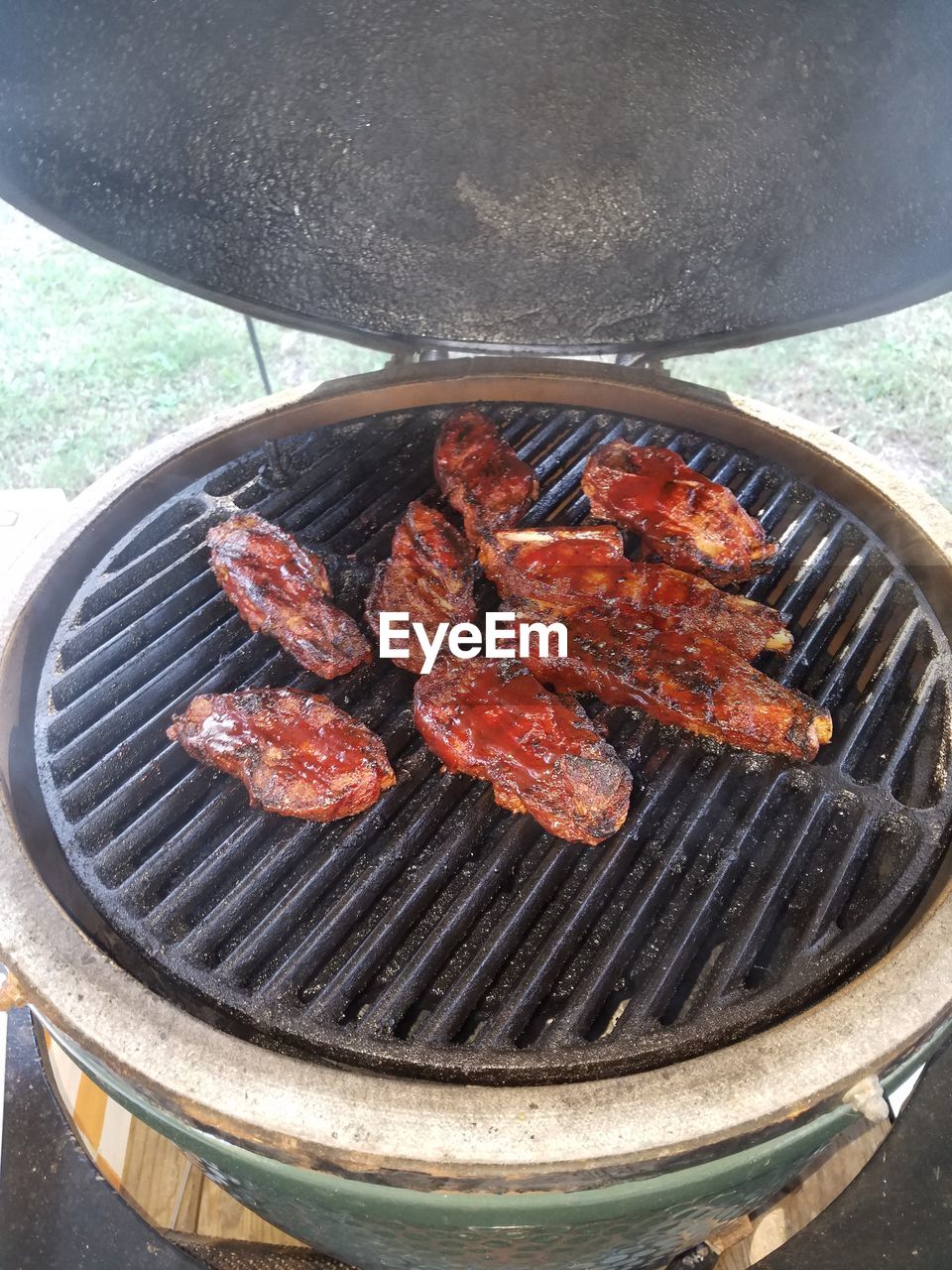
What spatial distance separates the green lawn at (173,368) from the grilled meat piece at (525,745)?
15.6ft

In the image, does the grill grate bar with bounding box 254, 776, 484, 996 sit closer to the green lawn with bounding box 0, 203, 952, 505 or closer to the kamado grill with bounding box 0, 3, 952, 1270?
the kamado grill with bounding box 0, 3, 952, 1270

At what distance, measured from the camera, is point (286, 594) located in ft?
8.22

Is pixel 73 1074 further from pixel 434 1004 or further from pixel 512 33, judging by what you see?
pixel 512 33

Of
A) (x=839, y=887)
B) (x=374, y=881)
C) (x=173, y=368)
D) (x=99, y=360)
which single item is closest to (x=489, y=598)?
(x=374, y=881)

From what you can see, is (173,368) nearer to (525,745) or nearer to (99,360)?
(99,360)

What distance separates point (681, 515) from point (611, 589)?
1.13ft

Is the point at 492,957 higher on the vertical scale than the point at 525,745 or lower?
lower

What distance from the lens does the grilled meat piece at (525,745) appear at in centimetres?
208

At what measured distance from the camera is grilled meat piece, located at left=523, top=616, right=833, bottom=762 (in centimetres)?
223

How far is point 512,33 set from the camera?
2.60 m

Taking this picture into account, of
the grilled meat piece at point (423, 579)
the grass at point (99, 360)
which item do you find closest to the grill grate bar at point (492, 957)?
the grilled meat piece at point (423, 579)

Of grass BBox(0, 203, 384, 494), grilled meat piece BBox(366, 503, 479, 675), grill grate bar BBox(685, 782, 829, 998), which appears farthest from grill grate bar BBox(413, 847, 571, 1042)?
grass BBox(0, 203, 384, 494)

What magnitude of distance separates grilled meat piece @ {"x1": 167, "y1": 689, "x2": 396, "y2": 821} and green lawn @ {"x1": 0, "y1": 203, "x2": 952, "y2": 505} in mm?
4547

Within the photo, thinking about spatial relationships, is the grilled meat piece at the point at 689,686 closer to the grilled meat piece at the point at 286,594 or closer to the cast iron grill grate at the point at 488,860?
the cast iron grill grate at the point at 488,860
